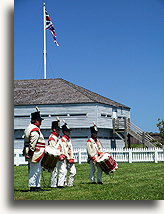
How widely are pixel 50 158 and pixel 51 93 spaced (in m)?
1.51

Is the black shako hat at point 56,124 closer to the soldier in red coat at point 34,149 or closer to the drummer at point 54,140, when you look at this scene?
the drummer at point 54,140

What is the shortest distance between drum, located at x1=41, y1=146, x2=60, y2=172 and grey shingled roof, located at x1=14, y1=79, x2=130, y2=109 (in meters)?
0.89

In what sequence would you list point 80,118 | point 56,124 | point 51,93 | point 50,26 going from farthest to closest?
1. point 80,118
2. point 51,93
3. point 56,124
4. point 50,26

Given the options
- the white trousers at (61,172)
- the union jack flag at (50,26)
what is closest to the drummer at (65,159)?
the white trousers at (61,172)

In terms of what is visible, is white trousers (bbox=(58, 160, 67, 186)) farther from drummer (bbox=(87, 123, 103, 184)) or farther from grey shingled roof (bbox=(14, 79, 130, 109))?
grey shingled roof (bbox=(14, 79, 130, 109))

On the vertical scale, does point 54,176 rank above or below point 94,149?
below

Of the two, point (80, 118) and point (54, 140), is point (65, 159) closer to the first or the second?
point (54, 140)

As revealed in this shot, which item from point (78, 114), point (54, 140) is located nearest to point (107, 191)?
point (54, 140)

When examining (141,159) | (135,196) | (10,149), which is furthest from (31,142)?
(141,159)

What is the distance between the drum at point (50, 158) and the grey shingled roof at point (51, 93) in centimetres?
89

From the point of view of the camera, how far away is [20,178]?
10.6m

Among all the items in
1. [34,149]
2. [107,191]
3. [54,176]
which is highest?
[34,149]

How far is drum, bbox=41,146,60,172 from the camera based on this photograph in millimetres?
8469

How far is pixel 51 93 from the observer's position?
9.62 m
